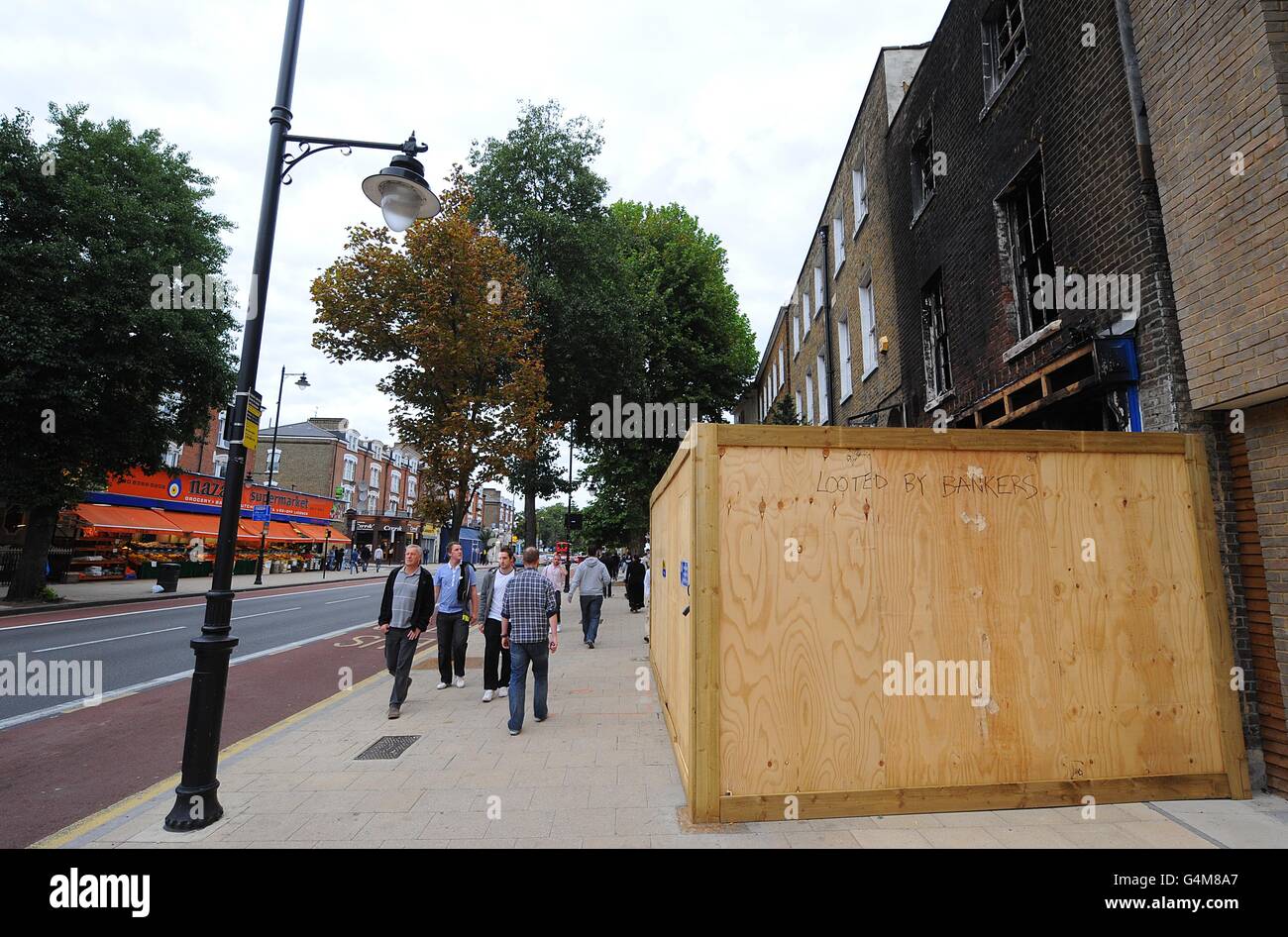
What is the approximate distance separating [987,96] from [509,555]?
8964 mm

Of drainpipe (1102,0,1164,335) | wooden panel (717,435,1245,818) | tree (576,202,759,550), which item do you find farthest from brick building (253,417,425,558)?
drainpipe (1102,0,1164,335)

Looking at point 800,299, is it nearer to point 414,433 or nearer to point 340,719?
point 414,433

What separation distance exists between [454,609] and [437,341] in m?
6.47

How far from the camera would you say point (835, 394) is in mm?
16531

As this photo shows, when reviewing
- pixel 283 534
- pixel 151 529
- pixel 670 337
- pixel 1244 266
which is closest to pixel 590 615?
pixel 1244 266

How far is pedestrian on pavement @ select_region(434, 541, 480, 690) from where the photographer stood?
27.9 feet

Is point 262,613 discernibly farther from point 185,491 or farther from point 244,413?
point 185,491

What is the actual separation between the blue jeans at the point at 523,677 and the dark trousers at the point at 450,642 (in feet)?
6.80

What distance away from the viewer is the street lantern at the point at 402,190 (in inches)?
216

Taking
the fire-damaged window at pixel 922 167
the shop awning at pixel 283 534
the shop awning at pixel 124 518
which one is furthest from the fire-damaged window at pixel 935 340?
the shop awning at pixel 283 534

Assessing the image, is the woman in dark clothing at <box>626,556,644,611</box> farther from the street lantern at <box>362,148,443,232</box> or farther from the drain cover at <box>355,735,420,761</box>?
the street lantern at <box>362,148,443,232</box>

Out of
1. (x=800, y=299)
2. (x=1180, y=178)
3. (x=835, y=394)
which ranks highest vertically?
(x=800, y=299)
